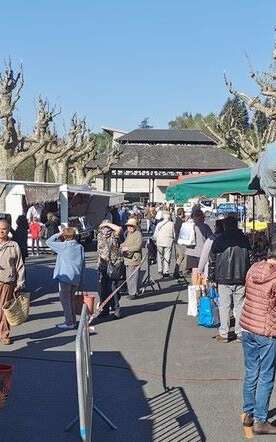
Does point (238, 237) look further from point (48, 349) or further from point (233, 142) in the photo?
point (233, 142)

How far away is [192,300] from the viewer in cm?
1173

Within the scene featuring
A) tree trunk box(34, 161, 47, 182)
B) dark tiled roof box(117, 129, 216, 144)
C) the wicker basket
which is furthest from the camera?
Answer: dark tiled roof box(117, 129, 216, 144)

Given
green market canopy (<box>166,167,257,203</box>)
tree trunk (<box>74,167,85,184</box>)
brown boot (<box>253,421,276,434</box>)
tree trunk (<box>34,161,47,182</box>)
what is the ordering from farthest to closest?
tree trunk (<box>74,167,85,184</box>) → tree trunk (<box>34,161,47,182</box>) → green market canopy (<box>166,167,257,203</box>) → brown boot (<box>253,421,276,434</box>)

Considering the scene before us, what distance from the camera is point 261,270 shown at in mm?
5941

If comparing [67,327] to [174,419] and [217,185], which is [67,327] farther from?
[174,419]

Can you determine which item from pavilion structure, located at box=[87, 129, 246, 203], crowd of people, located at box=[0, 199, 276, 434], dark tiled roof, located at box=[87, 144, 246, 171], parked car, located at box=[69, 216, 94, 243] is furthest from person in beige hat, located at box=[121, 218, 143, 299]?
dark tiled roof, located at box=[87, 144, 246, 171]

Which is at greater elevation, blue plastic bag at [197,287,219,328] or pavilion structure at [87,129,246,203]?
pavilion structure at [87,129,246,203]

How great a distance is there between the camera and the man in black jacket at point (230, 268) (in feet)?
31.3

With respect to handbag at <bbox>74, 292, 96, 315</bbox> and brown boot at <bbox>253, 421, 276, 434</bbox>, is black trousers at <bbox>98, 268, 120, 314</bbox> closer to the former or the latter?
handbag at <bbox>74, 292, 96, 315</bbox>

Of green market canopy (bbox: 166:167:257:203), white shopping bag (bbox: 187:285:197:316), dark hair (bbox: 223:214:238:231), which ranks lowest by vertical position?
white shopping bag (bbox: 187:285:197:316)

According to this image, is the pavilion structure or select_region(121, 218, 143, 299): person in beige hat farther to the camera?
the pavilion structure

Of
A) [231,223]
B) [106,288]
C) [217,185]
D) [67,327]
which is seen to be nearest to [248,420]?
[231,223]

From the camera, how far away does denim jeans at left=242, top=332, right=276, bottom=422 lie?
232 inches

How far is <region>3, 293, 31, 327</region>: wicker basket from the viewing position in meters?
9.49
